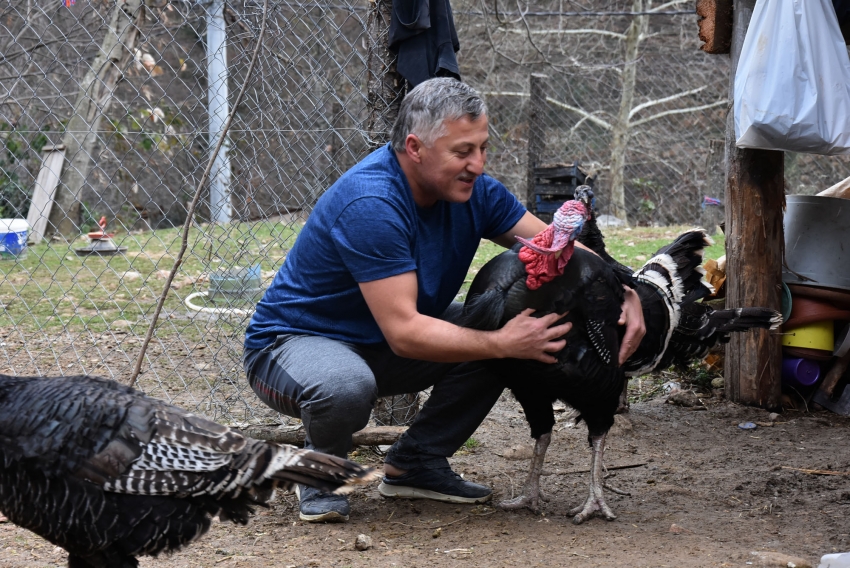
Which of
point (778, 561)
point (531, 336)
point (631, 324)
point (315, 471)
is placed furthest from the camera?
point (631, 324)

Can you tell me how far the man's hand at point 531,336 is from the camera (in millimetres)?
3006

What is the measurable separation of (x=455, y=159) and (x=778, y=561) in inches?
72.5

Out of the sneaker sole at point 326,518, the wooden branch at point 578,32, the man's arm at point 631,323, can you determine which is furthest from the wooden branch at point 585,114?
the sneaker sole at point 326,518

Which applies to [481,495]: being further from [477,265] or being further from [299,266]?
[477,265]

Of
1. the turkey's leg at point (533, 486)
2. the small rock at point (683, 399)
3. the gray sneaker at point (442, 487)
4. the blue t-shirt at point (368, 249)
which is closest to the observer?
the blue t-shirt at point (368, 249)

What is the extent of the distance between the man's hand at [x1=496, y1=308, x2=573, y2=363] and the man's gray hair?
753 mm

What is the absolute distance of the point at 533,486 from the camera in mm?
3551

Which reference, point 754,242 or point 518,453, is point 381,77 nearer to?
point 518,453

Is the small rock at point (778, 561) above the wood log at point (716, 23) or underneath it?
underneath

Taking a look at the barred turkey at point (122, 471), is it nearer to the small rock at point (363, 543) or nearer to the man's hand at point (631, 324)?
the small rock at point (363, 543)

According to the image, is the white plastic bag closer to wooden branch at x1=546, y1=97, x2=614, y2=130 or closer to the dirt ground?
the dirt ground

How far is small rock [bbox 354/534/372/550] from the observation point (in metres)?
3.14

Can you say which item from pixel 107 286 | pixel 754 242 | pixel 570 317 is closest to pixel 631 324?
pixel 570 317

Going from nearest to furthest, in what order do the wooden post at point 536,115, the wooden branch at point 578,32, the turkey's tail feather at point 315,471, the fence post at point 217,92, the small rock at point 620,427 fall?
the turkey's tail feather at point 315,471 → the fence post at point 217,92 → the small rock at point 620,427 → the wooden post at point 536,115 → the wooden branch at point 578,32
